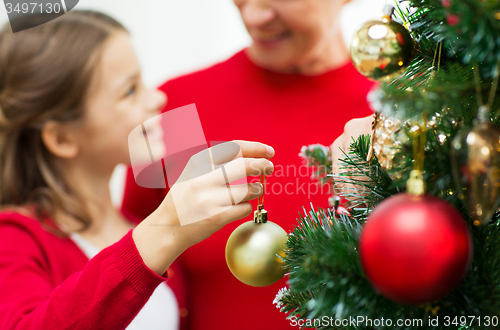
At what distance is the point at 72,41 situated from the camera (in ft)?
2.49

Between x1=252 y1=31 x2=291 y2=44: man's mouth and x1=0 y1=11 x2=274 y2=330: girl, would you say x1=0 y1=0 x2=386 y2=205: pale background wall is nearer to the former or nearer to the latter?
x1=0 y1=11 x2=274 y2=330: girl

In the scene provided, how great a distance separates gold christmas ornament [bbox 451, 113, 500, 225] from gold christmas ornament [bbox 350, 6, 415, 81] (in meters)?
0.08

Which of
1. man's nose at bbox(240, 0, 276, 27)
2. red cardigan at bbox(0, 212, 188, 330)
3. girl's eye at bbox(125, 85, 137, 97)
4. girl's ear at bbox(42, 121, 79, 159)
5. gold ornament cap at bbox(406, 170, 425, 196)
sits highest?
man's nose at bbox(240, 0, 276, 27)

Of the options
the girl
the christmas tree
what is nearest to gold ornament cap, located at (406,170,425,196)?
the christmas tree

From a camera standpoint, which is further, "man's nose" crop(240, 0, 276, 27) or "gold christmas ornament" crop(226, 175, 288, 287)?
"man's nose" crop(240, 0, 276, 27)

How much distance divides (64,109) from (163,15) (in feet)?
2.43

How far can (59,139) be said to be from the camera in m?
0.76

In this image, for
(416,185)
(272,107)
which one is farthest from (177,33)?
(416,185)

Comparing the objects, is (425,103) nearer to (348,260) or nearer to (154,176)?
(348,260)

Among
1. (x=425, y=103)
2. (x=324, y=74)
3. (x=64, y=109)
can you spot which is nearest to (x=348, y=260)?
(x=425, y=103)

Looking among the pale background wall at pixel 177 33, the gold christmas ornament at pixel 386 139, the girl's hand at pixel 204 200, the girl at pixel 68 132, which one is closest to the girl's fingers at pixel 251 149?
the girl's hand at pixel 204 200

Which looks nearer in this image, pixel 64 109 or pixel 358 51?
pixel 358 51

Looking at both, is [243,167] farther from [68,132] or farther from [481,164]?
[68,132]

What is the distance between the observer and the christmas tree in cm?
22
